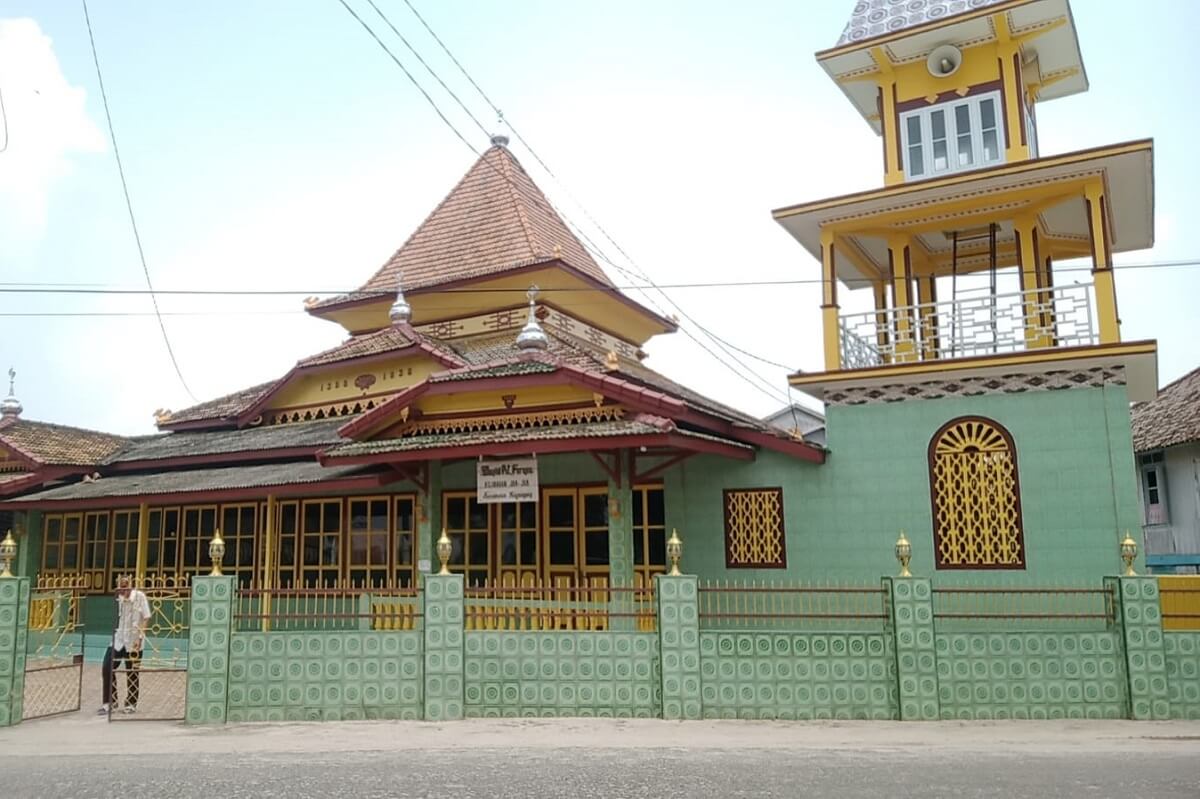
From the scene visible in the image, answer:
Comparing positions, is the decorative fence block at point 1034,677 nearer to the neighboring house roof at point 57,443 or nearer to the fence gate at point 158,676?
the fence gate at point 158,676

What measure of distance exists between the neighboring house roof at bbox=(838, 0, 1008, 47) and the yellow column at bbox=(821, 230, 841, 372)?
280 cm

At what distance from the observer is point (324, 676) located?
8.77 m

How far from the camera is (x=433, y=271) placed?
54.7 ft

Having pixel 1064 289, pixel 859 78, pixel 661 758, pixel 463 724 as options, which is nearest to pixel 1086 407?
pixel 1064 289

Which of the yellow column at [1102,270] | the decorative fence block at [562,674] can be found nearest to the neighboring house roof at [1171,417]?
the yellow column at [1102,270]

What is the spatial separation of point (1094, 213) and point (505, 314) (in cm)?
869

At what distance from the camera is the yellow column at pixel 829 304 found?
11586mm

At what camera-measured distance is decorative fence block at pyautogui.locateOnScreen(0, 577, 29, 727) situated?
28.7ft

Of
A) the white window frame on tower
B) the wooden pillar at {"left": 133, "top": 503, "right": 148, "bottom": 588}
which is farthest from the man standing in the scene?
the white window frame on tower

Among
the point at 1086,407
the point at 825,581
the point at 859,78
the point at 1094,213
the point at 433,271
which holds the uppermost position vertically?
the point at 859,78

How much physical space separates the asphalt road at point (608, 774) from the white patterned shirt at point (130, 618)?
6.42ft

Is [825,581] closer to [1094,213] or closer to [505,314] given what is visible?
[1094,213]

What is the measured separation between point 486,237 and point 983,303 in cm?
894

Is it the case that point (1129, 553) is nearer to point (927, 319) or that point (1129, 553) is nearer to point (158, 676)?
point (927, 319)
